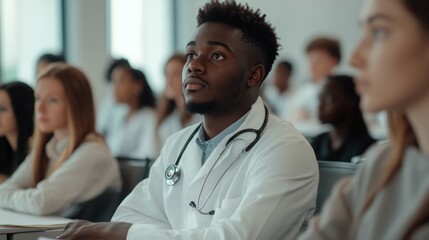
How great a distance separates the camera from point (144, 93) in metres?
6.25

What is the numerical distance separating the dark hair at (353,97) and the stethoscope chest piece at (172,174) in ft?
6.58

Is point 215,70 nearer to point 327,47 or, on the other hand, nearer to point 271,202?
point 271,202

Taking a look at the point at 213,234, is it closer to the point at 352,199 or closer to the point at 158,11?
the point at 352,199

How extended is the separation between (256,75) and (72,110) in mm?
1097

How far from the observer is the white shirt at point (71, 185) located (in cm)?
302

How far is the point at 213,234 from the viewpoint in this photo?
2.06 meters

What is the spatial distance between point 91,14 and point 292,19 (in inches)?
109

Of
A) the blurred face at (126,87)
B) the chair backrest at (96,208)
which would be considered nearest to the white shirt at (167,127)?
the blurred face at (126,87)

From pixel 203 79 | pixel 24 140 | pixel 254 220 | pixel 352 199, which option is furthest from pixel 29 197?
pixel 352 199

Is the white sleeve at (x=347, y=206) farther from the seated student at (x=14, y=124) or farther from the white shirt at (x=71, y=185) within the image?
the seated student at (x=14, y=124)

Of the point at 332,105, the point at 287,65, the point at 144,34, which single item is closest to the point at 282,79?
the point at 287,65

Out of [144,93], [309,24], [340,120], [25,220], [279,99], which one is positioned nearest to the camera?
[25,220]

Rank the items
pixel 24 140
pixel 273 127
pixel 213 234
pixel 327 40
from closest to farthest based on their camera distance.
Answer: pixel 213 234
pixel 273 127
pixel 24 140
pixel 327 40

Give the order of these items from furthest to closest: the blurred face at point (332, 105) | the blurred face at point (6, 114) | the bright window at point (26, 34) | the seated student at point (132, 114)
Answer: the bright window at point (26, 34)
the seated student at point (132, 114)
the blurred face at point (332, 105)
the blurred face at point (6, 114)
